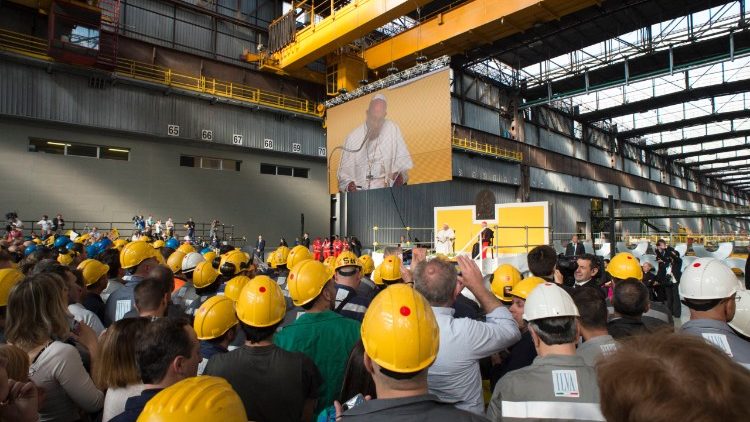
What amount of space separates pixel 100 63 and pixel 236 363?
20.8 meters

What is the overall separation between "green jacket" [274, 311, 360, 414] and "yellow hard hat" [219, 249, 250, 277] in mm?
2458

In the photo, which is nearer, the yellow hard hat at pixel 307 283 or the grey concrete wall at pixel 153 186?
the yellow hard hat at pixel 307 283

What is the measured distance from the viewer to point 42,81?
1725 centimetres

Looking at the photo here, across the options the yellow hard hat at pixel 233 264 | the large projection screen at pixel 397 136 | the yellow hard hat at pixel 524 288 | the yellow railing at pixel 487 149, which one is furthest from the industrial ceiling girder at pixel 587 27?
the yellow hard hat at pixel 524 288

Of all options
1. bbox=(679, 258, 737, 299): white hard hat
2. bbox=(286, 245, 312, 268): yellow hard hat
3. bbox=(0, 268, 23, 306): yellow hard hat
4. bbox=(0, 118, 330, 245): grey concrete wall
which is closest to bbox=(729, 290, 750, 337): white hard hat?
bbox=(679, 258, 737, 299): white hard hat

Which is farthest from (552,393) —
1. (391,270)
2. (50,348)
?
(391,270)

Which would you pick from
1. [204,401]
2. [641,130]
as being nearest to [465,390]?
[204,401]

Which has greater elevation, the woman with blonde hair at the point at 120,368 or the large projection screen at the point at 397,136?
the large projection screen at the point at 397,136

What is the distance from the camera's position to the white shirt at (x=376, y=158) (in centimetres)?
1664

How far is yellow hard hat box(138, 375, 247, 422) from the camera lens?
1062 mm

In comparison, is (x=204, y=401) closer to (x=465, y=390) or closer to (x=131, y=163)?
(x=465, y=390)

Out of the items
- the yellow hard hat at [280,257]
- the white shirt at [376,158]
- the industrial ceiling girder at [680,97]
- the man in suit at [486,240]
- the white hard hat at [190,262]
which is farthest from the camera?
the industrial ceiling girder at [680,97]

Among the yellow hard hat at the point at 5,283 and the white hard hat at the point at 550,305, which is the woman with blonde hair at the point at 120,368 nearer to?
the yellow hard hat at the point at 5,283

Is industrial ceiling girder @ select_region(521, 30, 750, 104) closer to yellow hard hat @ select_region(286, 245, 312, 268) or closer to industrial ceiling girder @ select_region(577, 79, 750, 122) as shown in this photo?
industrial ceiling girder @ select_region(577, 79, 750, 122)
